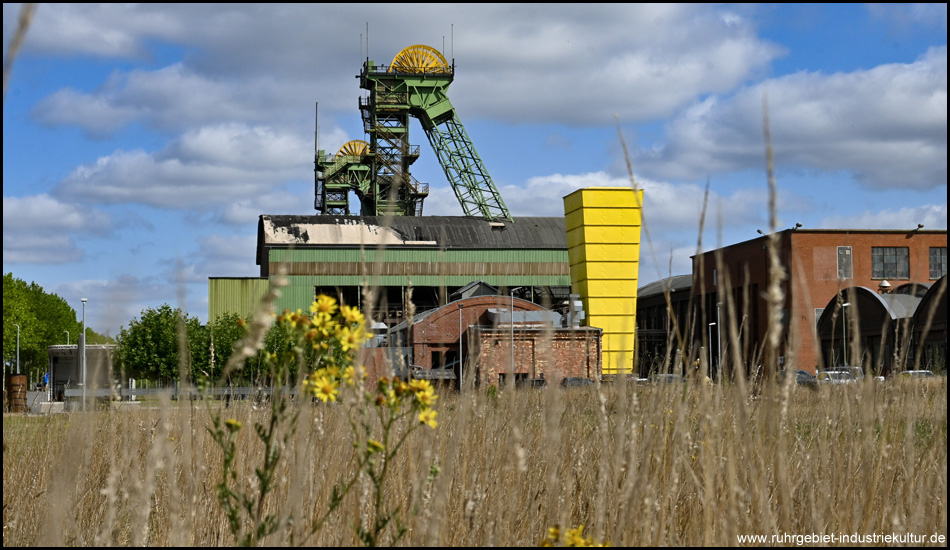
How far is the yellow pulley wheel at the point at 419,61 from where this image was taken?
187ft

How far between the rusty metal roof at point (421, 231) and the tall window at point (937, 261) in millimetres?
19408

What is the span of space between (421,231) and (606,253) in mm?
25629

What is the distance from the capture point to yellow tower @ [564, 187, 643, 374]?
26312 mm

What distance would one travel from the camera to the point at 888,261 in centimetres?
4372

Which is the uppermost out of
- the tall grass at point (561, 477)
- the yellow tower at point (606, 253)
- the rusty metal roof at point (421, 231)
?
the rusty metal roof at point (421, 231)

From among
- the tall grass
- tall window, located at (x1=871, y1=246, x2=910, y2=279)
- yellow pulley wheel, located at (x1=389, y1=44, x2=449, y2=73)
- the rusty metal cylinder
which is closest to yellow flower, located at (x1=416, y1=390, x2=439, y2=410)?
the tall grass

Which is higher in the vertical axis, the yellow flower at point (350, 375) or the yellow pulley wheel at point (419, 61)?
the yellow pulley wheel at point (419, 61)

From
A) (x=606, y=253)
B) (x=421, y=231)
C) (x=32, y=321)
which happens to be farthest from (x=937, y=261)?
(x=32, y=321)

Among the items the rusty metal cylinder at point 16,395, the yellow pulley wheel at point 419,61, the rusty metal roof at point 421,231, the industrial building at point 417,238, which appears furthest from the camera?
the yellow pulley wheel at point 419,61

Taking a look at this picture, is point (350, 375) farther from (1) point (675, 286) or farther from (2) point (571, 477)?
(1) point (675, 286)

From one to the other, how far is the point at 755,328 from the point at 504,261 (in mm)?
13973

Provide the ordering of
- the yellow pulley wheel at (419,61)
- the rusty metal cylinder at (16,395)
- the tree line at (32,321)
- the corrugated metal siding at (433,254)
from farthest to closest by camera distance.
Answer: the yellow pulley wheel at (419,61)
the tree line at (32,321)
the corrugated metal siding at (433,254)
the rusty metal cylinder at (16,395)

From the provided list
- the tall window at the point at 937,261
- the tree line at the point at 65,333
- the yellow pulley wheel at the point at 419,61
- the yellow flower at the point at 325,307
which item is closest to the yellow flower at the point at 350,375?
the yellow flower at the point at 325,307

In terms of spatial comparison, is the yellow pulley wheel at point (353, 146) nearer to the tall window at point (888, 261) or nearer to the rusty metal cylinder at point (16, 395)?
the tall window at point (888, 261)
